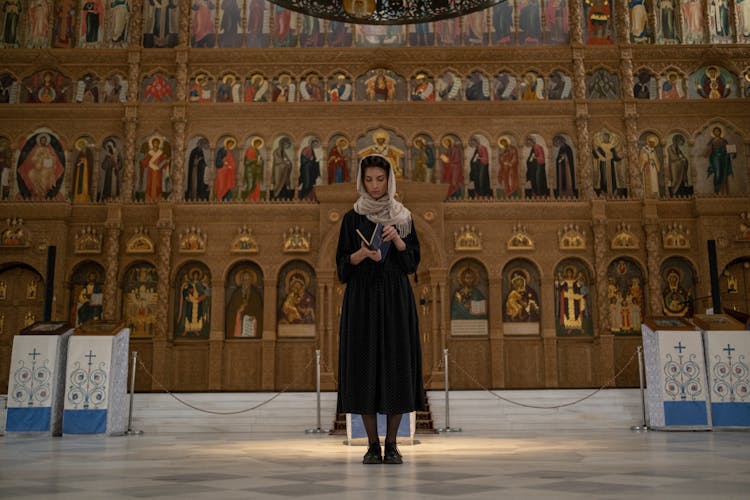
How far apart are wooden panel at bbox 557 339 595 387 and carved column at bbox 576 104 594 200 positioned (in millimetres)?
3697

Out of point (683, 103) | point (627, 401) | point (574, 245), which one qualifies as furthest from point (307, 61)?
point (627, 401)

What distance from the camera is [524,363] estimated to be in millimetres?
18359

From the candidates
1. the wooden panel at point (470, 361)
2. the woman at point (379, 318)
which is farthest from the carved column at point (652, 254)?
the woman at point (379, 318)

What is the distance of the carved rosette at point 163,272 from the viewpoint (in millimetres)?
18250

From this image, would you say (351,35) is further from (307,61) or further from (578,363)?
(578,363)

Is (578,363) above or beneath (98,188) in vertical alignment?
beneath

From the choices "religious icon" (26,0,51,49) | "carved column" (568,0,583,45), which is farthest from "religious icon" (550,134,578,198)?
"religious icon" (26,0,51,49)

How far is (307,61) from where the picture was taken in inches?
789

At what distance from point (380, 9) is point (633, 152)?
14.3 m

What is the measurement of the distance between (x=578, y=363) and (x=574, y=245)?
115 inches

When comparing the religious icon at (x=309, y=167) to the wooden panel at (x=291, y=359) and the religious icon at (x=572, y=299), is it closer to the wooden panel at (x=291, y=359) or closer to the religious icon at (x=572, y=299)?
the wooden panel at (x=291, y=359)

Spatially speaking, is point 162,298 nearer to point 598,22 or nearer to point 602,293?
point 602,293

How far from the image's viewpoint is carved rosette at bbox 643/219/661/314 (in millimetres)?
18281

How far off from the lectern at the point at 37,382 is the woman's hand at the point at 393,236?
7240 millimetres
